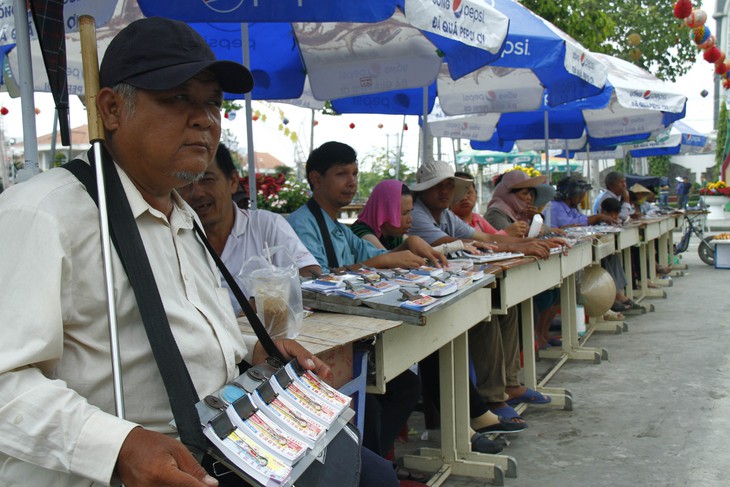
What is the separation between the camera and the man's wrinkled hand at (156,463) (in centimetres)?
121

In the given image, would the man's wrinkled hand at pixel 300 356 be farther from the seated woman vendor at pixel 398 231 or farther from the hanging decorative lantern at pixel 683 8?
the hanging decorative lantern at pixel 683 8

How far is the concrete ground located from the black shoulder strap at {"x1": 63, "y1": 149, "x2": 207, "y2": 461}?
→ 8.49 feet

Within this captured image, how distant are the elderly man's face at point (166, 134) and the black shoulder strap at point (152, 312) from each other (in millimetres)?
103

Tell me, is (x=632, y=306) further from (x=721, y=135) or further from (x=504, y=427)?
(x=721, y=135)

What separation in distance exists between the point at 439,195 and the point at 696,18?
862cm

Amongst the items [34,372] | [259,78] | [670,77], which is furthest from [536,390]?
[670,77]

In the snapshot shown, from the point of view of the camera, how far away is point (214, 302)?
→ 5.78 ft

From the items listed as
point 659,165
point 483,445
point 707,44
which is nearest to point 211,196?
point 483,445

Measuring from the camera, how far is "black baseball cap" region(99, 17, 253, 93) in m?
1.52

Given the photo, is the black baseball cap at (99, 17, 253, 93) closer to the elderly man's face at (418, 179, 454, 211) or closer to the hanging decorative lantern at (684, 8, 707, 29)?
the elderly man's face at (418, 179, 454, 211)

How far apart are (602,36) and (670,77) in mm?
9714

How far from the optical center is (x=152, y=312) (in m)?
1.42

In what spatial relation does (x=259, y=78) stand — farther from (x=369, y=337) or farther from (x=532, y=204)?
(x=369, y=337)

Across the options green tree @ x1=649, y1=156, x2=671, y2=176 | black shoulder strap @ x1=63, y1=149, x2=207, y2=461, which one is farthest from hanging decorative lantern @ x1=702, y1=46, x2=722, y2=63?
green tree @ x1=649, y1=156, x2=671, y2=176
